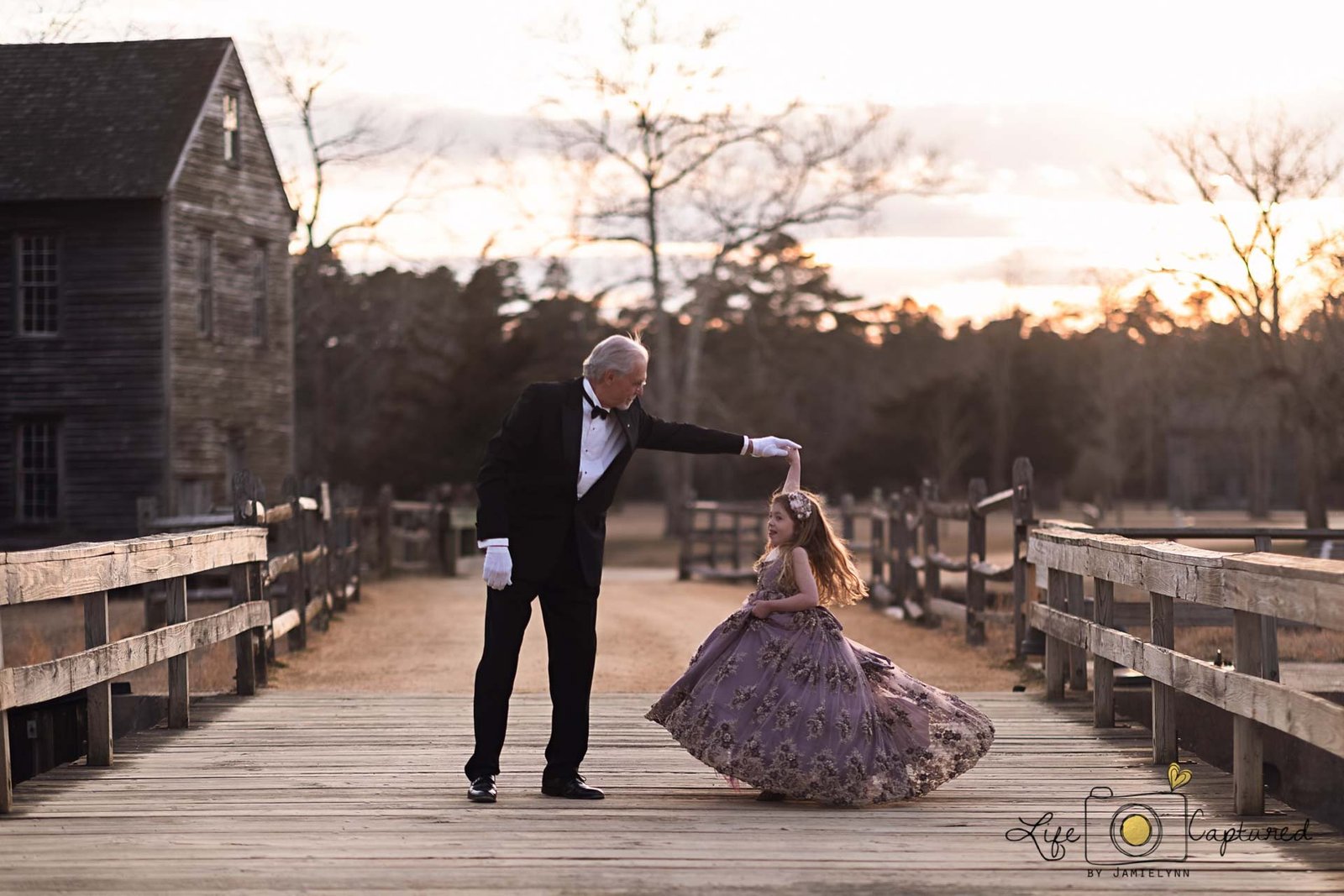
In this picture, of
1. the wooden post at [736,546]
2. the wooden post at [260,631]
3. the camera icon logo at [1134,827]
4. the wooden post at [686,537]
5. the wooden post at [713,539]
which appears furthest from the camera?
the wooden post at [713,539]

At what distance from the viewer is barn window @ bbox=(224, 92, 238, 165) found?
95.1 feet

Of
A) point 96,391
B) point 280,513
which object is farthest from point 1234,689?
point 96,391

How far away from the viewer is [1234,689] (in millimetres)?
6102

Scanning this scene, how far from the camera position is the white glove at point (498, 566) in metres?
6.36

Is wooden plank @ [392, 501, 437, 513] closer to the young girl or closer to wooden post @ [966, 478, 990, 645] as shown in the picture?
wooden post @ [966, 478, 990, 645]

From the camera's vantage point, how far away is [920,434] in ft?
212

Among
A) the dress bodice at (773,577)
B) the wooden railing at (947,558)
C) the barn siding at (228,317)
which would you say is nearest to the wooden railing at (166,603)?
the dress bodice at (773,577)

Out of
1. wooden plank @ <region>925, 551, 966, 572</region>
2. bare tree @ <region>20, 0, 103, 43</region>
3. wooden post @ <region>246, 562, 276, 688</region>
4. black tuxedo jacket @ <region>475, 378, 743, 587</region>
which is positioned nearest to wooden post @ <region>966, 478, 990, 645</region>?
wooden plank @ <region>925, 551, 966, 572</region>

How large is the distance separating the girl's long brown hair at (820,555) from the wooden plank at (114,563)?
2.71 meters

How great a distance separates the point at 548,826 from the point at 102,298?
23.3 metres

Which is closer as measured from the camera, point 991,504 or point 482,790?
point 482,790

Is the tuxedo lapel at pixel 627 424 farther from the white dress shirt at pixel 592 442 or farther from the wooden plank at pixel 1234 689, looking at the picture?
the wooden plank at pixel 1234 689
